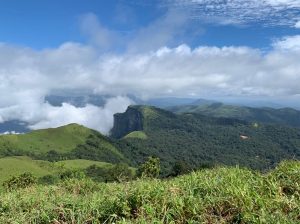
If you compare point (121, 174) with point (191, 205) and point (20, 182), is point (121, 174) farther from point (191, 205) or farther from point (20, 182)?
point (20, 182)

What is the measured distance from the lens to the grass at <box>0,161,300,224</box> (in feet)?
31.6

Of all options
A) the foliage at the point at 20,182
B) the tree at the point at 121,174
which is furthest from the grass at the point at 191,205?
the foliage at the point at 20,182

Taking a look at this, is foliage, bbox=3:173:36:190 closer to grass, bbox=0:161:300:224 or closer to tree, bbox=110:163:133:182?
tree, bbox=110:163:133:182

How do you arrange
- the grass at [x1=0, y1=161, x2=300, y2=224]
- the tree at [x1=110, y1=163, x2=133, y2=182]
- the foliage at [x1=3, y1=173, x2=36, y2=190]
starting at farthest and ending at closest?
the foliage at [x1=3, y1=173, x2=36, y2=190]
the tree at [x1=110, y1=163, x2=133, y2=182]
the grass at [x1=0, y1=161, x2=300, y2=224]

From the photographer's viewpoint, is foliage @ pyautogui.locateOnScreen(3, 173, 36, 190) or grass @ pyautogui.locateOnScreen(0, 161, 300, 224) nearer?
grass @ pyautogui.locateOnScreen(0, 161, 300, 224)

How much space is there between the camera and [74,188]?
1695 cm

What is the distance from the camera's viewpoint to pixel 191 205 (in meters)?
10.1

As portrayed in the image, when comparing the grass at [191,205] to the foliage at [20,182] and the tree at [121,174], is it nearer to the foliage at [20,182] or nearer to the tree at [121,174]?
the tree at [121,174]

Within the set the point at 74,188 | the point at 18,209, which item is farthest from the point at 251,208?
the point at 74,188

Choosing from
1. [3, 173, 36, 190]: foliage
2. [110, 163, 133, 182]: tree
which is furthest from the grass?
[3, 173, 36, 190]: foliage

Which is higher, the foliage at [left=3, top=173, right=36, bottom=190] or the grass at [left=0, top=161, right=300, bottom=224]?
the grass at [left=0, top=161, right=300, bottom=224]

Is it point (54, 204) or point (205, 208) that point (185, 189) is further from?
point (54, 204)

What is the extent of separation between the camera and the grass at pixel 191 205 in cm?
963

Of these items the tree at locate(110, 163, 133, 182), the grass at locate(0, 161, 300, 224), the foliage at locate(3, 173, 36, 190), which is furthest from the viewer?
the foliage at locate(3, 173, 36, 190)
